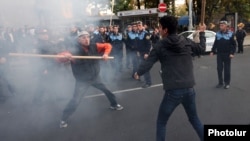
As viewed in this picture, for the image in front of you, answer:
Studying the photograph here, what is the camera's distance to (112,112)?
5.72 meters

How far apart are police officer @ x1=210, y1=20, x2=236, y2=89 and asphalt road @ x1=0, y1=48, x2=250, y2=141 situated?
277 millimetres

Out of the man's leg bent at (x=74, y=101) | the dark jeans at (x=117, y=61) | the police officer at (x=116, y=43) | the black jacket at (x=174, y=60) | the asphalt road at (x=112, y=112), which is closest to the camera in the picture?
the black jacket at (x=174, y=60)

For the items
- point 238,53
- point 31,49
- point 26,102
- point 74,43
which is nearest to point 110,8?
point 74,43

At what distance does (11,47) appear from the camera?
223 inches

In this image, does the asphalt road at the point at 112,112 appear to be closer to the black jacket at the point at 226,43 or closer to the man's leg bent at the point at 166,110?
the man's leg bent at the point at 166,110

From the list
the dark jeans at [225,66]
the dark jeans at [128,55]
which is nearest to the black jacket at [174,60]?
the dark jeans at [225,66]

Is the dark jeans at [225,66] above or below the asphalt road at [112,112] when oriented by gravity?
above

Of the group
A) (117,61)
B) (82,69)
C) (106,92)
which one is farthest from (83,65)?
(117,61)

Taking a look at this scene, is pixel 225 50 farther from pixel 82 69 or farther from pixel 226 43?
pixel 82 69

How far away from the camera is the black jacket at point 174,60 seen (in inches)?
144

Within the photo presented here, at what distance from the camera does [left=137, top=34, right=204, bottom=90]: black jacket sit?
3650 mm

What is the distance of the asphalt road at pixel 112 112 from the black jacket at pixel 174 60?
3.24ft

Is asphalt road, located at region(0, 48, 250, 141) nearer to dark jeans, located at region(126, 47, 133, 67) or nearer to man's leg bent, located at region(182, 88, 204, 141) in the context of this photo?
man's leg bent, located at region(182, 88, 204, 141)

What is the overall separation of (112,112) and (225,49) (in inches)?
117
